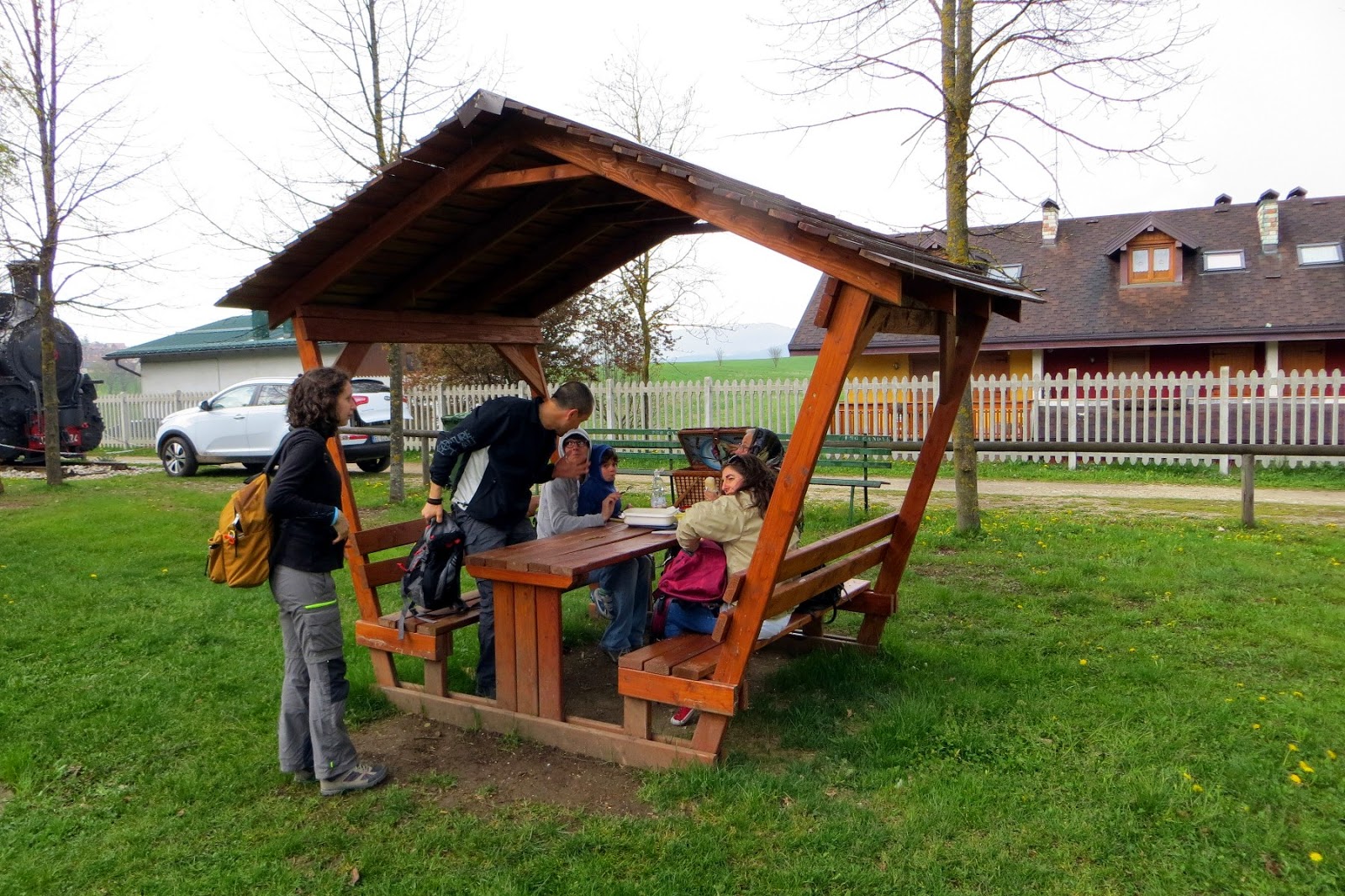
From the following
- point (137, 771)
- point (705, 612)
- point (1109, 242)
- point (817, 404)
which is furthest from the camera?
point (1109, 242)

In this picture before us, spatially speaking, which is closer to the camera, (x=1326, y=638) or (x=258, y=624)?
(x=1326, y=638)

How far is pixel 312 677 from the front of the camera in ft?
13.6

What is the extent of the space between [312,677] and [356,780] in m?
0.47

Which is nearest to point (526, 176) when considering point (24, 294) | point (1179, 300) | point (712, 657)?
point (712, 657)

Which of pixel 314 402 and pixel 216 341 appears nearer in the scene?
pixel 314 402

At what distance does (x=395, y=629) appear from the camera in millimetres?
5086

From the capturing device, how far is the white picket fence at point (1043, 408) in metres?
15.4

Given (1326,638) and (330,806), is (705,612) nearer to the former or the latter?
(330,806)

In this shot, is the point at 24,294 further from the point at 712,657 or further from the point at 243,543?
the point at 712,657

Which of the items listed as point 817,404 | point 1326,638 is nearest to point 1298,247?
point 1326,638

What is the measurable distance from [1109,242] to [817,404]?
2396 cm

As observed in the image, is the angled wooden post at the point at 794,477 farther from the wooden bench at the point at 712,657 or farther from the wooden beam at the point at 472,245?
the wooden beam at the point at 472,245

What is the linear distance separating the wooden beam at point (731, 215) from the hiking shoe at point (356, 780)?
2.76 m

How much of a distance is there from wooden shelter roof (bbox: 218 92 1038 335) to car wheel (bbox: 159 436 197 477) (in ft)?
39.4
